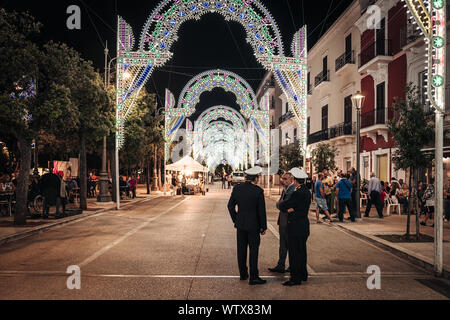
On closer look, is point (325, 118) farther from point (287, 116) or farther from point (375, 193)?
point (375, 193)

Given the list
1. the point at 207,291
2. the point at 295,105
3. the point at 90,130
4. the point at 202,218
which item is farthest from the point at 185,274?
the point at 295,105

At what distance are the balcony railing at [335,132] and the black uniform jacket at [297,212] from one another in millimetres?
20832

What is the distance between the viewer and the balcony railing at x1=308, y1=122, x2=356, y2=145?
26.2 metres

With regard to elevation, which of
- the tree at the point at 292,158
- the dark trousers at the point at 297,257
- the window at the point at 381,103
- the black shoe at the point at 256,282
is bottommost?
the black shoe at the point at 256,282

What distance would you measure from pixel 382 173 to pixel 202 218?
1260 cm

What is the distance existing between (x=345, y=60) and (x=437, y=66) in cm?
2112

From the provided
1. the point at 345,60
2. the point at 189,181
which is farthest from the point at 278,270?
the point at 189,181

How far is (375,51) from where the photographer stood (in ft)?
74.8

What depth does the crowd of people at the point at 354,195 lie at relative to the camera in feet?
46.8

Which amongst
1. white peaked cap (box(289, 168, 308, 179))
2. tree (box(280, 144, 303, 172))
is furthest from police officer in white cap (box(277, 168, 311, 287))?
tree (box(280, 144, 303, 172))

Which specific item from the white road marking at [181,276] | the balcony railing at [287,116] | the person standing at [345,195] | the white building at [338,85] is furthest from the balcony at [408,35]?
the balcony railing at [287,116]

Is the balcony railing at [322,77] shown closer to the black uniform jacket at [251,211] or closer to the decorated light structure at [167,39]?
the decorated light structure at [167,39]

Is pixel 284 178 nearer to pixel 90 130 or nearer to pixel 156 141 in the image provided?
pixel 90 130
